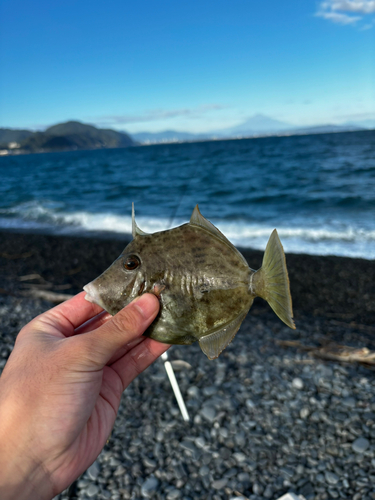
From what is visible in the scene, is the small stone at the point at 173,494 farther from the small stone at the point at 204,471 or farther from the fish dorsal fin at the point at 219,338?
the fish dorsal fin at the point at 219,338

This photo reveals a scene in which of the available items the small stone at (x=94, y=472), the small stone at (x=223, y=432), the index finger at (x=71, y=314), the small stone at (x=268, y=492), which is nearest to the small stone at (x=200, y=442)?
the small stone at (x=223, y=432)

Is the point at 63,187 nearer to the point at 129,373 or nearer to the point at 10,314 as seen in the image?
the point at 10,314

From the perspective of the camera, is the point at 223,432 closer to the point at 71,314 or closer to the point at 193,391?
the point at 193,391

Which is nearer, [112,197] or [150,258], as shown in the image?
[150,258]

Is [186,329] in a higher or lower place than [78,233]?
higher

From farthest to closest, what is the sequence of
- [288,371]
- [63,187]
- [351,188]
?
1. [63,187]
2. [351,188]
3. [288,371]

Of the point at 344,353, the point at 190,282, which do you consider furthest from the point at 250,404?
the point at 190,282

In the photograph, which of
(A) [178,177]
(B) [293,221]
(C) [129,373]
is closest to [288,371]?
(C) [129,373]

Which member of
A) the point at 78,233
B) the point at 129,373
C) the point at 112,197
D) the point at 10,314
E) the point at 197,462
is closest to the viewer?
the point at 129,373
